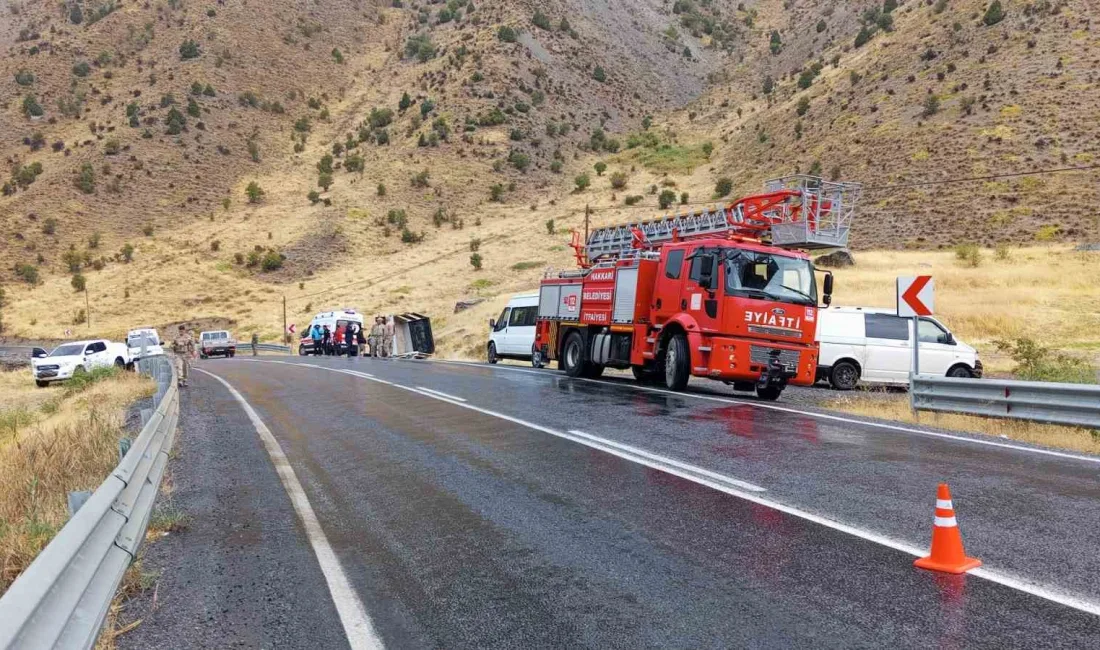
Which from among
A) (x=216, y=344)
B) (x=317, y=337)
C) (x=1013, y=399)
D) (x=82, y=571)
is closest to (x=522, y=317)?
(x=317, y=337)

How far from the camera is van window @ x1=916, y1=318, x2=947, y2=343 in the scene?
20.6 m

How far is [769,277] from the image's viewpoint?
1611cm

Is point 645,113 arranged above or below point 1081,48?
above

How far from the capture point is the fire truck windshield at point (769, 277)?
1585 cm

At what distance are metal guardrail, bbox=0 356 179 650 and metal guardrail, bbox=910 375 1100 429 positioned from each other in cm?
1075

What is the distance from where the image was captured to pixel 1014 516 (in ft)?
21.4

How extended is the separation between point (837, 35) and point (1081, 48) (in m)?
35.5

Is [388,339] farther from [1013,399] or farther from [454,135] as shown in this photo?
[454,135]

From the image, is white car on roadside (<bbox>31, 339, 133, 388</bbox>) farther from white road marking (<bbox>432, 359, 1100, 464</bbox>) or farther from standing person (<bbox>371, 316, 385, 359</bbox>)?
white road marking (<bbox>432, 359, 1100, 464</bbox>)

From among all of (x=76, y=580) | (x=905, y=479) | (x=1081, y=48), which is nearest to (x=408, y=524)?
(x=76, y=580)

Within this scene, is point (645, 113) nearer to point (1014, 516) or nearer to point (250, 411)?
point (250, 411)

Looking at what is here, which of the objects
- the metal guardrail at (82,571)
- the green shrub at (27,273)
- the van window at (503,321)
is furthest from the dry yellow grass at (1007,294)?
the green shrub at (27,273)

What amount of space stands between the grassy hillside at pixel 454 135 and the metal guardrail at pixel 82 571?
3572 centimetres

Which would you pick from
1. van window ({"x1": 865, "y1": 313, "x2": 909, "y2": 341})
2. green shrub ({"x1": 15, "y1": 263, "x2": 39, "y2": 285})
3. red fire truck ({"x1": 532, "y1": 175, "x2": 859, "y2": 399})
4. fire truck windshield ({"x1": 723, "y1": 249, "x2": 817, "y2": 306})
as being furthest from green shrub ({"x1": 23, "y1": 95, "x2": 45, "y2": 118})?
fire truck windshield ({"x1": 723, "y1": 249, "x2": 817, "y2": 306})
